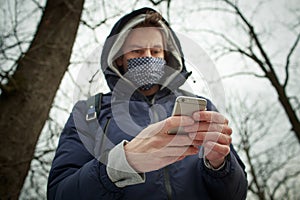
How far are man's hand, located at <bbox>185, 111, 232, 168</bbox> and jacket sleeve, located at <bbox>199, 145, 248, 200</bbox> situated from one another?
158 millimetres

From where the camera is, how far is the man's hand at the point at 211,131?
971 millimetres

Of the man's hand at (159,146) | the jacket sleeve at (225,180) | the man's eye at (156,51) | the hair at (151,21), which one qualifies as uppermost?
the hair at (151,21)

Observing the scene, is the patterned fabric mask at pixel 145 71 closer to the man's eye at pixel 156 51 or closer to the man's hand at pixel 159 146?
the man's eye at pixel 156 51

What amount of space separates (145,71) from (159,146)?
881 mm

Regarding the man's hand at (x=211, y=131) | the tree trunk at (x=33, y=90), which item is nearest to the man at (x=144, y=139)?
the man's hand at (x=211, y=131)

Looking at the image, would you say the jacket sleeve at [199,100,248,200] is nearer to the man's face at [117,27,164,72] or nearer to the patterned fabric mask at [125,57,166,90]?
the patterned fabric mask at [125,57,166,90]

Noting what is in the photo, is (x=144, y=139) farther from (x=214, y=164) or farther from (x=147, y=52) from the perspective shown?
(x=147, y=52)

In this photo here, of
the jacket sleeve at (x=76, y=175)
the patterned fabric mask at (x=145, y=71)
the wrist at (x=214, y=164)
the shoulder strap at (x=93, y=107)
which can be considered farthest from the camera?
the patterned fabric mask at (x=145, y=71)

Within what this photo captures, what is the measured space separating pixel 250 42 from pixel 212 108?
19.2 feet

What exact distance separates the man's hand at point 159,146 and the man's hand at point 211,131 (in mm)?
21

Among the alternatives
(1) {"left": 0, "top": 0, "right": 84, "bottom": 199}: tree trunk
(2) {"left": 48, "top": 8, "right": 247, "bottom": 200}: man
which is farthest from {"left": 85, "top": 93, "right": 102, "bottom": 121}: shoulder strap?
(1) {"left": 0, "top": 0, "right": 84, "bottom": 199}: tree trunk

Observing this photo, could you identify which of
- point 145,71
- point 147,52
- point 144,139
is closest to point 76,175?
point 144,139

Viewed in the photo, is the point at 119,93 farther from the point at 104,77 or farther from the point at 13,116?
the point at 13,116

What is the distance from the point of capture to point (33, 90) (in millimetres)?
2385
